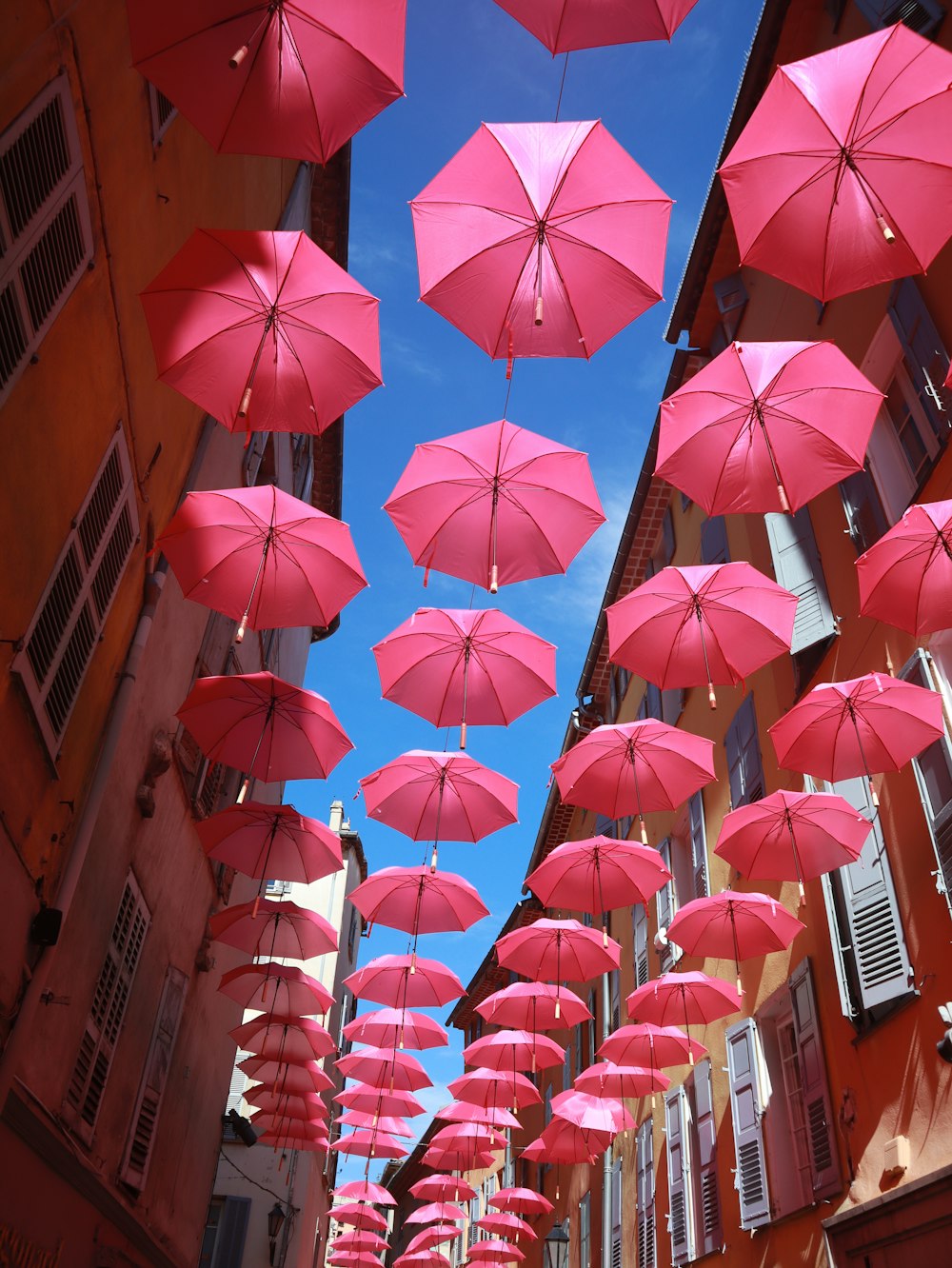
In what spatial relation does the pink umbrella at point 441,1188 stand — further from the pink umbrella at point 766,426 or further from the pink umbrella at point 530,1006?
the pink umbrella at point 766,426

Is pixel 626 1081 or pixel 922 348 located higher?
pixel 922 348

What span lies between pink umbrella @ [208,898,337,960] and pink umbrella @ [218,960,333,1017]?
79cm

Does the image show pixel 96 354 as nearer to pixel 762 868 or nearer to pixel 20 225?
pixel 20 225

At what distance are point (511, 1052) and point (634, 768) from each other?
781cm

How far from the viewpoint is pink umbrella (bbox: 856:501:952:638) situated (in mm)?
7695

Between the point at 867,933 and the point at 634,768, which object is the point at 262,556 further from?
the point at 867,933

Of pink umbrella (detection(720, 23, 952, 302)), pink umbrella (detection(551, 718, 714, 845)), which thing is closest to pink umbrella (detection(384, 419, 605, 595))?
pink umbrella (detection(551, 718, 714, 845))

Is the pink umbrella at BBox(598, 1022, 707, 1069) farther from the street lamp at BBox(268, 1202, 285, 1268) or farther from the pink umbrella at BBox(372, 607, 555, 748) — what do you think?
the street lamp at BBox(268, 1202, 285, 1268)

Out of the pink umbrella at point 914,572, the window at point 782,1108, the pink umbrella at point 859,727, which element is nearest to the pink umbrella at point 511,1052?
the window at point 782,1108

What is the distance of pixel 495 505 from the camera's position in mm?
9727

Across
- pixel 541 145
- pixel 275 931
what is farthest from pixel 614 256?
pixel 275 931

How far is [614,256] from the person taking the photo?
24.7ft

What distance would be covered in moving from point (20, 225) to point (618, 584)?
15.9m

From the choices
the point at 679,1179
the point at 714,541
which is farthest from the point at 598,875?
the point at 714,541
